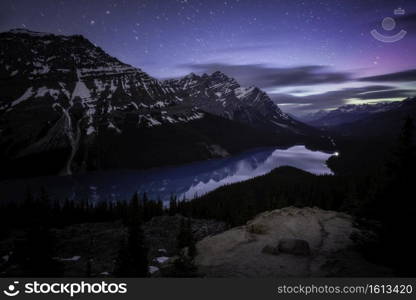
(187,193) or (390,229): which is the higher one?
(390,229)

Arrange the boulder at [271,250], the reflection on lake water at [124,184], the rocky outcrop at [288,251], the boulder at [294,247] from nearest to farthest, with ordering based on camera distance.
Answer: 1. the rocky outcrop at [288,251]
2. the boulder at [294,247]
3. the boulder at [271,250]
4. the reflection on lake water at [124,184]

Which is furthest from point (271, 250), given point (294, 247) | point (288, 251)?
point (294, 247)

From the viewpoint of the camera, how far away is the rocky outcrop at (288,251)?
17.5 meters

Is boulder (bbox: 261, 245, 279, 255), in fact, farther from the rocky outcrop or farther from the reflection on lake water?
the reflection on lake water

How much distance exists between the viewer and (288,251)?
21.7 m

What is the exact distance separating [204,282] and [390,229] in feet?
37.9

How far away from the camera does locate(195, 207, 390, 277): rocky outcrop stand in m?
17.5

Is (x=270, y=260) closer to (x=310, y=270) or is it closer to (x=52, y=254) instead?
(x=310, y=270)

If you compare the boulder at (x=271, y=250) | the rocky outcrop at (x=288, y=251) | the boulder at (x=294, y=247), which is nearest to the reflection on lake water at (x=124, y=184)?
the rocky outcrop at (x=288, y=251)

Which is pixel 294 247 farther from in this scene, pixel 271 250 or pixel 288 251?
pixel 271 250

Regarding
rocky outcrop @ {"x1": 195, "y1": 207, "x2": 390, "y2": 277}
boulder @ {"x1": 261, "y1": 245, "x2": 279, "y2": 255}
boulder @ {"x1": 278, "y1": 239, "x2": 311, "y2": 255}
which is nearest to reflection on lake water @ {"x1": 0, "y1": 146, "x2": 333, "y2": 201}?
rocky outcrop @ {"x1": 195, "y1": 207, "x2": 390, "y2": 277}

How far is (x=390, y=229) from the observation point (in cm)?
1486

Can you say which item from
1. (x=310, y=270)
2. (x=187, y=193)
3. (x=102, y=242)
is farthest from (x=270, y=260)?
(x=187, y=193)

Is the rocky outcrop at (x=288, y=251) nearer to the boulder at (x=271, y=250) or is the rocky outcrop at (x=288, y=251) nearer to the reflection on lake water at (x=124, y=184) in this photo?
the boulder at (x=271, y=250)
